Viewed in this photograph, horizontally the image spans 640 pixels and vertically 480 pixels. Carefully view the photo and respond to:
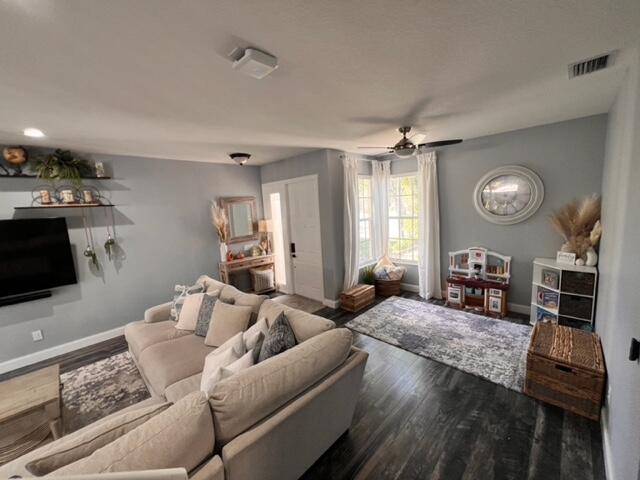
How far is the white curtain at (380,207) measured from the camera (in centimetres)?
491

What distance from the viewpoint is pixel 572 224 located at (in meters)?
3.03

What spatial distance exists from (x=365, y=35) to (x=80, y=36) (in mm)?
1408

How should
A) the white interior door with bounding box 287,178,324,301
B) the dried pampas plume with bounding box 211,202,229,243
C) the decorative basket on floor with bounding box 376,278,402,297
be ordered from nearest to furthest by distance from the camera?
the white interior door with bounding box 287,178,324,301, the dried pampas plume with bounding box 211,202,229,243, the decorative basket on floor with bounding box 376,278,402,297

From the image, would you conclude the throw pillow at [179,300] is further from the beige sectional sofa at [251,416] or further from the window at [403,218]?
the window at [403,218]

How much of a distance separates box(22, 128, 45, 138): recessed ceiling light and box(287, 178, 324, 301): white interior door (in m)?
3.09

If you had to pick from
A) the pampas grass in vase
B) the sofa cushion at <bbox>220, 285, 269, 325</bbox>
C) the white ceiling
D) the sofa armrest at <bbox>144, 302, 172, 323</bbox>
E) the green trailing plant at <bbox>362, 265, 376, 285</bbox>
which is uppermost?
the white ceiling

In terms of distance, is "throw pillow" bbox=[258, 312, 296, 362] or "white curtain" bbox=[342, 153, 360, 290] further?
"white curtain" bbox=[342, 153, 360, 290]

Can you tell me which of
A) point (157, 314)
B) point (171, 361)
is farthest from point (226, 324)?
point (157, 314)

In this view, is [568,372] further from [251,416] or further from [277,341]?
[251,416]

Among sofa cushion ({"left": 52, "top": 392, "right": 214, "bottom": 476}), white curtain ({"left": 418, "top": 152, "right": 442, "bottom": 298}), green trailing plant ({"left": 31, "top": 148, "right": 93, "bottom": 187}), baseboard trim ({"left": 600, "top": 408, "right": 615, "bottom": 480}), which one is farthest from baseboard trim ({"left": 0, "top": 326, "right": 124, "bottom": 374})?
baseboard trim ({"left": 600, "top": 408, "right": 615, "bottom": 480})

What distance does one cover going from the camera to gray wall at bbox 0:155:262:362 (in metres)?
3.16

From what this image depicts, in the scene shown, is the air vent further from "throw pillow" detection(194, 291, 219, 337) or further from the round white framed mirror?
"throw pillow" detection(194, 291, 219, 337)

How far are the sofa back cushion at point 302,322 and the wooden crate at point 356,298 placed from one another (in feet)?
6.56

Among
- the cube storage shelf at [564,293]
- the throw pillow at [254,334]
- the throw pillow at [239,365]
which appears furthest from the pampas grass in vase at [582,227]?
the throw pillow at [239,365]
